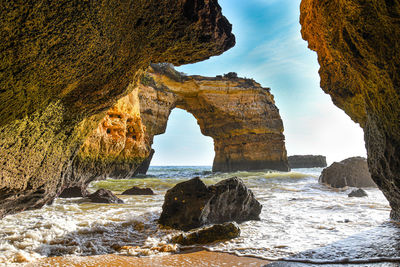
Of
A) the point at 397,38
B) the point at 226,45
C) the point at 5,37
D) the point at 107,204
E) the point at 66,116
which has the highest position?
the point at 226,45

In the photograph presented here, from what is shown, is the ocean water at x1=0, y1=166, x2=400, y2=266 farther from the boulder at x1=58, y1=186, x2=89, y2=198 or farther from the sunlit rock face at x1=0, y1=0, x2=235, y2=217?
the boulder at x1=58, y1=186, x2=89, y2=198

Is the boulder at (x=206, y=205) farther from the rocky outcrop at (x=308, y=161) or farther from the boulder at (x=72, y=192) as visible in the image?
the rocky outcrop at (x=308, y=161)

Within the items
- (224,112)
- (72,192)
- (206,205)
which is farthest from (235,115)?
(206,205)

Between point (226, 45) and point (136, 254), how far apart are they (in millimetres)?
2553

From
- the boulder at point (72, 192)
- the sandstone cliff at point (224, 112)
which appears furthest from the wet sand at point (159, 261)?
the sandstone cliff at point (224, 112)

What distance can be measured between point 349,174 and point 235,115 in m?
11.0

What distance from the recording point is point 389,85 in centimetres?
198

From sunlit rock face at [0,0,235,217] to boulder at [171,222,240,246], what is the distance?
181 cm

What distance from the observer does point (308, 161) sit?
3478cm

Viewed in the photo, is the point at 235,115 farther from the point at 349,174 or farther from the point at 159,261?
the point at 159,261

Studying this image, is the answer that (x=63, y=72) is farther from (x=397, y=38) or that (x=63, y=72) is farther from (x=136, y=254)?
(x=397, y=38)

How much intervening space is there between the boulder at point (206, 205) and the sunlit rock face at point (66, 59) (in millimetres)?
1655

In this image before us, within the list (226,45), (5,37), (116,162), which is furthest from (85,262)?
(116,162)

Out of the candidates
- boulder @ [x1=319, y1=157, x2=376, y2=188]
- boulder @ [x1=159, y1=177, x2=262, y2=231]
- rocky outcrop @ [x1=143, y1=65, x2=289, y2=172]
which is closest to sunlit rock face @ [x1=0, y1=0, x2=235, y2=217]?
boulder @ [x1=159, y1=177, x2=262, y2=231]
